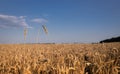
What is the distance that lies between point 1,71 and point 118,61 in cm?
244

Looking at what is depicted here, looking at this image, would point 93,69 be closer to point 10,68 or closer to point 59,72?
point 59,72

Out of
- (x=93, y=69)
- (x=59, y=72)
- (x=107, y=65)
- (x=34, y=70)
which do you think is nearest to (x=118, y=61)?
(x=107, y=65)

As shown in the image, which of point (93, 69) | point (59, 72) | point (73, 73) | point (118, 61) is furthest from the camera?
point (118, 61)

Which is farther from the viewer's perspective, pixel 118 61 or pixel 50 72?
pixel 118 61

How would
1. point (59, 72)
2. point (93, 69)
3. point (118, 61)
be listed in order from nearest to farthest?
1. point (59, 72)
2. point (93, 69)
3. point (118, 61)

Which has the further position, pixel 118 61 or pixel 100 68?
pixel 118 61

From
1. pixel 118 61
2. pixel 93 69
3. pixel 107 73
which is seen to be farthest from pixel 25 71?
pixel 118 61

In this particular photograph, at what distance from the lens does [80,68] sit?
3229 millimetres

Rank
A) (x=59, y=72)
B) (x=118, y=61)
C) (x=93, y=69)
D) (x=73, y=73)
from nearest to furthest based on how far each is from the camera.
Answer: (x=59, y=72) < (x=73, y=73) < (x=93, y=69) < (x=118, y=61)

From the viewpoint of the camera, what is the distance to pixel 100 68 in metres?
3.21

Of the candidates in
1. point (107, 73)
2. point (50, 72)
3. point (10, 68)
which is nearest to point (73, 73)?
point (50, 72)

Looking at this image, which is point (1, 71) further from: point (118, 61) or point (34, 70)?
point (118, 61)

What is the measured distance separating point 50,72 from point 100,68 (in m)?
0.90

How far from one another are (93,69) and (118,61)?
2.78ft
